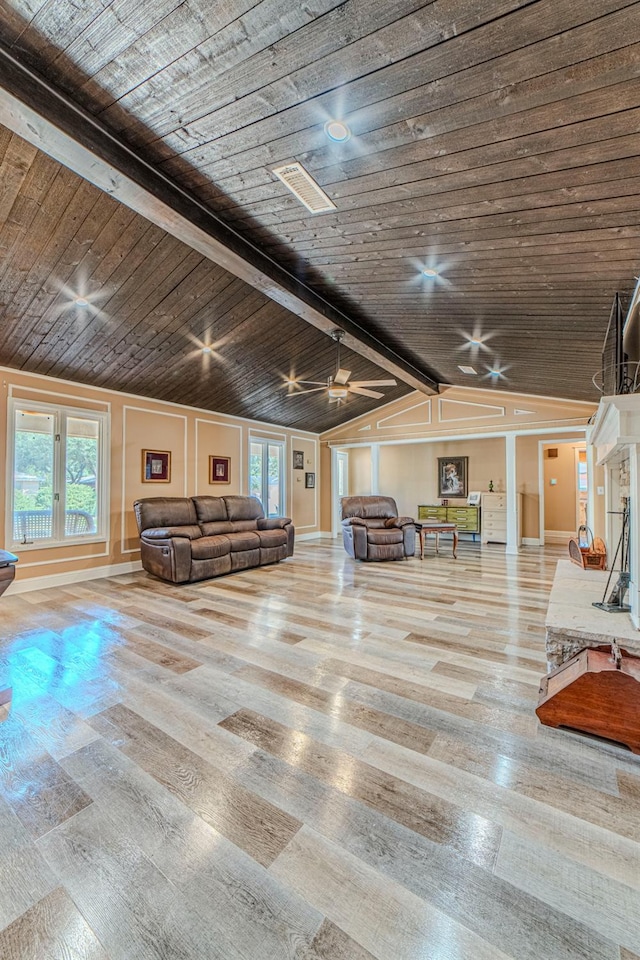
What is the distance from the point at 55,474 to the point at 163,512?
4.60 feet

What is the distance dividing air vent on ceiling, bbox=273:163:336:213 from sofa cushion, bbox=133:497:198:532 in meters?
4.32

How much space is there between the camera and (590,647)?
2357 millimetres

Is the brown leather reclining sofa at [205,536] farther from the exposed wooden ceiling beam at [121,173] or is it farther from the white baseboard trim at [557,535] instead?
the white baseboard trim at [557,535]

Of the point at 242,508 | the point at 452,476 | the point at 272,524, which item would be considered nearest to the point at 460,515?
the point at 452,476

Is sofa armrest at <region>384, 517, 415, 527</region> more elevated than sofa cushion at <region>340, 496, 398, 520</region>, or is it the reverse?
sofa cushion at <region>340, 496, 398, 520</region>

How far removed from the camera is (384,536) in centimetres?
675

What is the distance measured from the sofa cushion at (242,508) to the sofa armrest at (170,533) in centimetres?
92

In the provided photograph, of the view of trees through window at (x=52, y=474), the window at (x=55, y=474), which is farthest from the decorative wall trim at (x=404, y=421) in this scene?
the view of trees through window at (x=52, y=474)

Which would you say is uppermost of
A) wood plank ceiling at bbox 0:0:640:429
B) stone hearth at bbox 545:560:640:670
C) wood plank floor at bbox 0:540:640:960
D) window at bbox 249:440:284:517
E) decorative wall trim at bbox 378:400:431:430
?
wood plank ceiling at bbox 0:0:640:429

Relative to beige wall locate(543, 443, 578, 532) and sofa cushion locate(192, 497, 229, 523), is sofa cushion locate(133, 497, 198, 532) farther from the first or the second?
beige wall locate(543, 443, 578, 532)

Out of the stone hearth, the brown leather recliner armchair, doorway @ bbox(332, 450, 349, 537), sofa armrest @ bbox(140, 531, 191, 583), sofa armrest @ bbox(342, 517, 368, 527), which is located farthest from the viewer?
doorway @ bbox(332, 450, 349, 537)

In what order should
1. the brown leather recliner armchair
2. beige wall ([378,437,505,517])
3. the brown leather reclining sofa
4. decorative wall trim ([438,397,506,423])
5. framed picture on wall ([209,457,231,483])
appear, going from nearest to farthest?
1. the brown leather reclining sofa
2. the brown leather recliner armchair
3. framed picture on wall ([209,457,231,483])
4. decorative wall trim ([438,397,506,423])
5. beige wall ([378,437,505,517])

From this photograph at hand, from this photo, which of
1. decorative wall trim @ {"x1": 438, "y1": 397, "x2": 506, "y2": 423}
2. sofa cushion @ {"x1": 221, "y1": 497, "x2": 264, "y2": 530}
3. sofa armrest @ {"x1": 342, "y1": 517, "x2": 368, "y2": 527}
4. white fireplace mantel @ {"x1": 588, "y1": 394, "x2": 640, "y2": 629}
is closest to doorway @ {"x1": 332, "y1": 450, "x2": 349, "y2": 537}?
sofa armrest @ {"x1": 342, "y1": 517, "x2": 368, "y2": 527}

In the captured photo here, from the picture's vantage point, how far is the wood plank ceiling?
5.22ft
